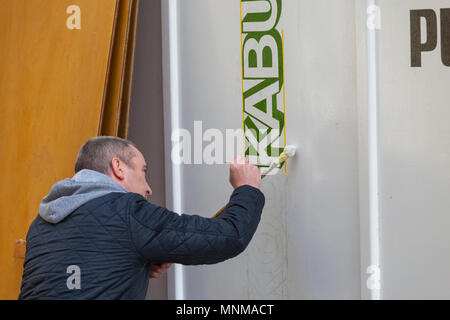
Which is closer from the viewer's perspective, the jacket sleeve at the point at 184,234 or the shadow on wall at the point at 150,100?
the jacket sleeve at the point at 184,234

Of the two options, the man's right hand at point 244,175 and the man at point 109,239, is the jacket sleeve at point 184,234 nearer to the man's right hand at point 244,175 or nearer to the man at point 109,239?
the man at point 109,239

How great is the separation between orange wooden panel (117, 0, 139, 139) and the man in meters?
0.57

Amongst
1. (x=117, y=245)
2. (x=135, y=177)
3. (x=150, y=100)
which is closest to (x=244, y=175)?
(x=135, y=177)

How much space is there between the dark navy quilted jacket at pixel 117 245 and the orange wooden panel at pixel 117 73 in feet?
2.13

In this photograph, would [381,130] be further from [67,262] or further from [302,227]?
[67,262]

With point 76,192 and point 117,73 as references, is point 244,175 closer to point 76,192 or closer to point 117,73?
point 76,192

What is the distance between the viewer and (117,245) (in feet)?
5.42

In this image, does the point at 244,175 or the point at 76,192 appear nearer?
the point at 76,192

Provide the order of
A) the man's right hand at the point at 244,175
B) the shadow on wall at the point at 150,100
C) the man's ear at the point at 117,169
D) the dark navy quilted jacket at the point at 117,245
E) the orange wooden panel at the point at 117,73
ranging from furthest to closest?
1. the shadow on wall at the point at 150,100
2. the orange wooden panel at the point at 117,73
3. the man's right hand at the point at 244,175
4. the man's ear at the point at 117,169
5. the dark navy quilted jacket at the point at 117,245

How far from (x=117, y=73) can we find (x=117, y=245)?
2.74 feet

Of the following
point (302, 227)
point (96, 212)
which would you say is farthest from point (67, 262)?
point (302, 227)

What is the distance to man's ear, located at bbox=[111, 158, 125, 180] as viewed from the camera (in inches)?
70.4

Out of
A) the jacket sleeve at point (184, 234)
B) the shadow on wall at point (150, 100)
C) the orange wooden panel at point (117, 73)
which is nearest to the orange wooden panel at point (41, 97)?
the orange wooden panel at point (117, 73)

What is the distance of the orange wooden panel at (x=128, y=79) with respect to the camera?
7.64ft
